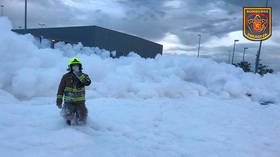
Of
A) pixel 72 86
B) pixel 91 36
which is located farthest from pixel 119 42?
pixel 72 86

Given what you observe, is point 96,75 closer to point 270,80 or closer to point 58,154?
point 58,154

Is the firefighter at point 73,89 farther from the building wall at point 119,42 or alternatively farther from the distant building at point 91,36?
the building wall at point 119,42

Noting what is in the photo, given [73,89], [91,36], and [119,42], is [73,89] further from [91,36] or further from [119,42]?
[119,42]

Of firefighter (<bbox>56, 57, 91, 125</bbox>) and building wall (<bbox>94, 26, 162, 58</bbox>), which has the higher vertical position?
building wall (<bbox>94, 26, 162, 58</bbox>)

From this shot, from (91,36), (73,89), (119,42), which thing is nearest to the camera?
(73,89)

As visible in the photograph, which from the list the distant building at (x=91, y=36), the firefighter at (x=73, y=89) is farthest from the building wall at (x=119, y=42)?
the firefighter at (x=73, y=89)

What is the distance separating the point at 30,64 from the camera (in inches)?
330

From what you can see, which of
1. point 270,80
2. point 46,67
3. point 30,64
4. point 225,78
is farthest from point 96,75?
point 270,80

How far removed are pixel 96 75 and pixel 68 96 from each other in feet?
17.8

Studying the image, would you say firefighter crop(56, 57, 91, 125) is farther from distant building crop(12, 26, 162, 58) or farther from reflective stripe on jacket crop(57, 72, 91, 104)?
distant building crop(12, 26, 162, 58)

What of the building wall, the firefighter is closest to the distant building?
the building wall

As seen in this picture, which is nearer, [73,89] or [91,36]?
[73,89]

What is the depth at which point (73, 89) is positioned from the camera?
192 inches

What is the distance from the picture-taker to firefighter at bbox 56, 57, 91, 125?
15.8 ft
